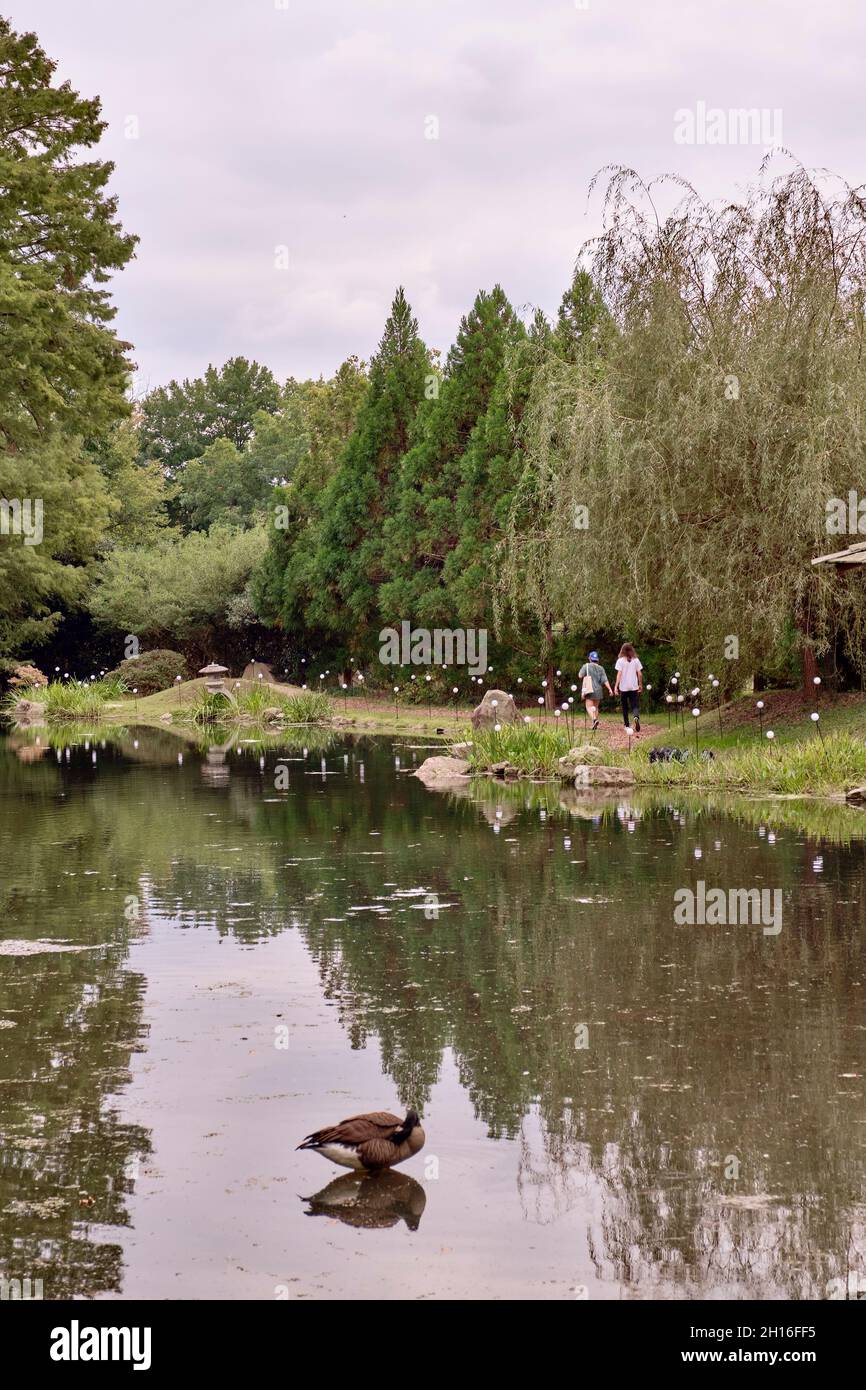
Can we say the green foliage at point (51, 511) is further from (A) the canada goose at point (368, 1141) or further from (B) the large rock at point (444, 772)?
(A) the canada goose at point (368, 1141)

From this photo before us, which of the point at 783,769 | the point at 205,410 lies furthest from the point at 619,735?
the point at 205,410

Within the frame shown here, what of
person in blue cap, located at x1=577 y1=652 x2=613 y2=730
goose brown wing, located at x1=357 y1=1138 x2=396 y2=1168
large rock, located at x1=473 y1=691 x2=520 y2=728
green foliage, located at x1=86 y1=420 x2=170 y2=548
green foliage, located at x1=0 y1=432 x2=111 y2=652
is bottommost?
goose brown wing, located at x1=357 y1=1138 x2=396 y2=1168

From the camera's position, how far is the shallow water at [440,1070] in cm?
458

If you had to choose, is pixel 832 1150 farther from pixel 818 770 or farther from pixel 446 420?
pixel 446 420

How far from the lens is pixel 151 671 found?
48.0 metres

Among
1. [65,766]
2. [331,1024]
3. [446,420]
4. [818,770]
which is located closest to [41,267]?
[446,420]

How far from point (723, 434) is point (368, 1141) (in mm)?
16403

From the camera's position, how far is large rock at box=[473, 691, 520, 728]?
2580 centimetres

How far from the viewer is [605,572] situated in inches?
844

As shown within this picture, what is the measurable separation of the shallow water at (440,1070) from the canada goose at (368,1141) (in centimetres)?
10

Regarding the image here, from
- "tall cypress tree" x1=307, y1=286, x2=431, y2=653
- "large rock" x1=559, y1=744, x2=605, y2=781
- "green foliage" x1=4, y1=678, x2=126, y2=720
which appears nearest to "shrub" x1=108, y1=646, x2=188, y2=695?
"green foliage" x1=4, y1=678, x2=126, y2=720

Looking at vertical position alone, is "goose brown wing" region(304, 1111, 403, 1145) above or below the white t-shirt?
below

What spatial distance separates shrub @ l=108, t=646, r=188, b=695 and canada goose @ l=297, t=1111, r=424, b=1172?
142 feet

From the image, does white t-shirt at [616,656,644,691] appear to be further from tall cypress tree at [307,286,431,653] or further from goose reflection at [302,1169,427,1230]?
goose reflection at [302,1169,427,1230]
